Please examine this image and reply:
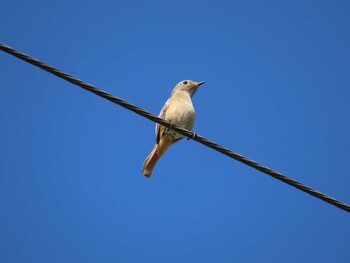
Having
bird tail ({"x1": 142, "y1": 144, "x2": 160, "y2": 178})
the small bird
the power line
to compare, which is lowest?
the power line

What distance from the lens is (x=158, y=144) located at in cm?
770

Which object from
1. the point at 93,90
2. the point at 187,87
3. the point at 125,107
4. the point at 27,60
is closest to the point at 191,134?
the point at 125,107

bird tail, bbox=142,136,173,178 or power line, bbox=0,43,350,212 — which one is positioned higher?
bird tail, bbox=142,136,173,178

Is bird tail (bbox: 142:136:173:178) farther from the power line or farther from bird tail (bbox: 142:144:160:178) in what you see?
the power line

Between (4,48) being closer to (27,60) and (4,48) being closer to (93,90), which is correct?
(27,60)

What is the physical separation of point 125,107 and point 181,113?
10.7ft

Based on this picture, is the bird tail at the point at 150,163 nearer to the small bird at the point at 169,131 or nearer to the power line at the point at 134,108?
the small bird at the point at 169,131

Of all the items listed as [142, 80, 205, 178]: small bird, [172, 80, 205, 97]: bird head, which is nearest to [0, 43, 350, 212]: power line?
[142, 80, 205, 178]: small bird

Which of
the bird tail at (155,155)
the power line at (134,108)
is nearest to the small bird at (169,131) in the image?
the bird tail at (155,155)

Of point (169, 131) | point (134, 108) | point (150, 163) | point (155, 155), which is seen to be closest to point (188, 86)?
point (169, 131)

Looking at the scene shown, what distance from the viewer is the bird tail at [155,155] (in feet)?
25.1

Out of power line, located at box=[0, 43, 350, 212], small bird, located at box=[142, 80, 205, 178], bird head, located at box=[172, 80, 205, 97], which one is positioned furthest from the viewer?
bird head, located at box=[172, 80, 205, 97]

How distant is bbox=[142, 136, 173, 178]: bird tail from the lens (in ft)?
25.1

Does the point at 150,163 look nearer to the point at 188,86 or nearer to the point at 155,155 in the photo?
the point at 155,155
